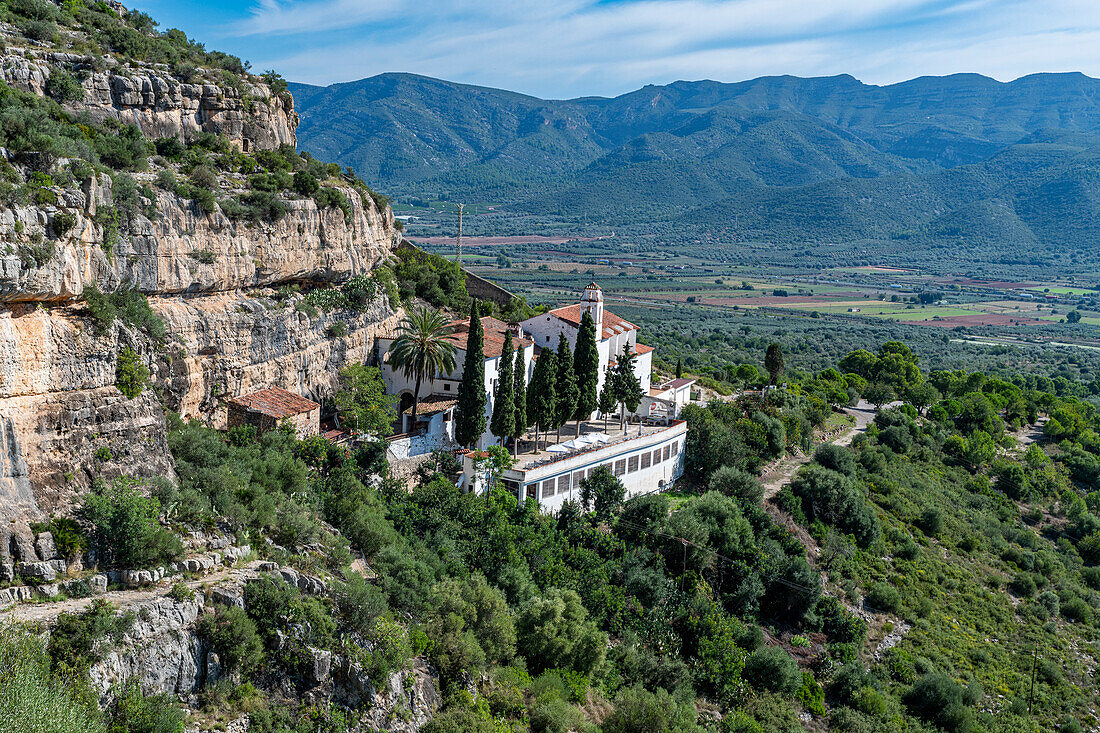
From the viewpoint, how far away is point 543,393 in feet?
117

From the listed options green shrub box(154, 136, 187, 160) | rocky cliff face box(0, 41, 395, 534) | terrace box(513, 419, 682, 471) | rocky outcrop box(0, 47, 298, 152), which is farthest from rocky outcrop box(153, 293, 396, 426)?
terrace box(513, 419, 682, 471)

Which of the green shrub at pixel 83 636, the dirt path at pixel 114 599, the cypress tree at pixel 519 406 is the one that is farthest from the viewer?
the cypress tree at pixel 519 406

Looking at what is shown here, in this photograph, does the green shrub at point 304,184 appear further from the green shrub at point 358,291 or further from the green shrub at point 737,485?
the green shrub at point 737,485

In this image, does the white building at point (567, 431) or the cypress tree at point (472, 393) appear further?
the cypress tree at point (472, 393)

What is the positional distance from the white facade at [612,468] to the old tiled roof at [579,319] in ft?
19.2

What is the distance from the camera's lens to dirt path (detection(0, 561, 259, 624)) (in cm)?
1579

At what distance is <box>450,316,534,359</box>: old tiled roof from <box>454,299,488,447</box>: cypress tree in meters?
1.52

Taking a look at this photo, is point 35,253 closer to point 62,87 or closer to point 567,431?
point 62,87

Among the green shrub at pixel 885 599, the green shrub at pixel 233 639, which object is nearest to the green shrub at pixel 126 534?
the green shrub at pixel 233 639

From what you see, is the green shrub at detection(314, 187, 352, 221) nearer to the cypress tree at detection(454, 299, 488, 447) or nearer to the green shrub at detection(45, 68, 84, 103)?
the cypress tree at detection(454, 299, 488, 447)

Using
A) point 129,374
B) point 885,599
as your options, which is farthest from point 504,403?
point 885,599

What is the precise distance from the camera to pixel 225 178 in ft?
95.8

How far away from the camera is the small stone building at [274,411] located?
2805 centimetres

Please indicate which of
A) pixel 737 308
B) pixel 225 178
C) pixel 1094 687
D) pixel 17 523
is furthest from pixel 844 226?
pixel 17 523
